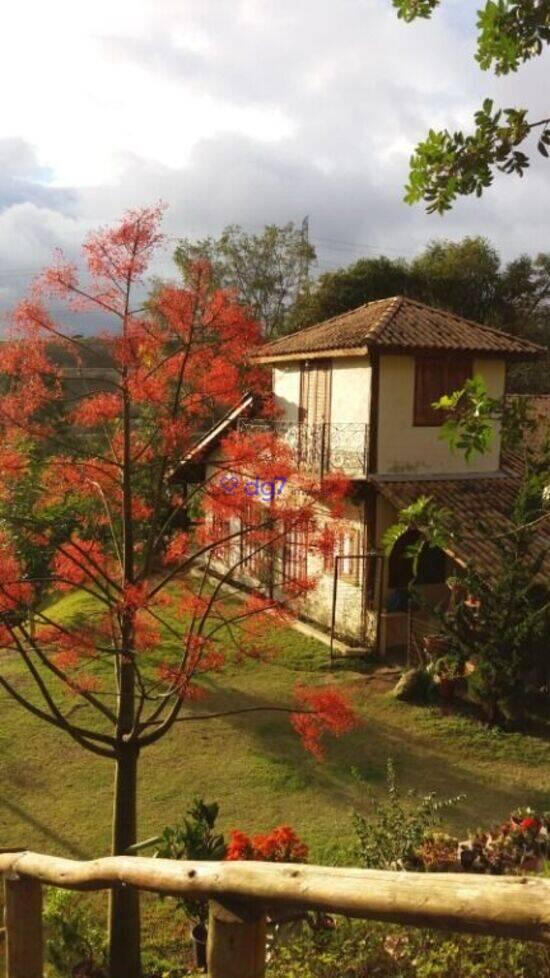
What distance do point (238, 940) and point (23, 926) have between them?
1.71 m

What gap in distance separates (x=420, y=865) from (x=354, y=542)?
9.65m

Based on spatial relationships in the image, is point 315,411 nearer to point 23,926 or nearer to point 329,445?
point 329,445

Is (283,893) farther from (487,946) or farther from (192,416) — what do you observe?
(192,416)

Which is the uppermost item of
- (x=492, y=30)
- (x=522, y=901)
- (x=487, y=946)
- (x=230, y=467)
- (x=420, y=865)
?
(x=492, y=30)

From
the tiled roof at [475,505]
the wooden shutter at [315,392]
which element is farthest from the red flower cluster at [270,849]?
the wooden shutter at [315,392]

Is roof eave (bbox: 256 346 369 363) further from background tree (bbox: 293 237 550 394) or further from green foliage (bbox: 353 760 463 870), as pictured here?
background tree (bbox: 293 237 550 394)

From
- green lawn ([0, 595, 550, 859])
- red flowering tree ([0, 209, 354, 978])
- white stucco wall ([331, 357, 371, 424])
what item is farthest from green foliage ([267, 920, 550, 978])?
white stucco wall ([331, 357, 371, 424])

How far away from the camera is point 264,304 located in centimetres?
3734

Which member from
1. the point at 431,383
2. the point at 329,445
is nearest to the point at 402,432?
the point at 431,383

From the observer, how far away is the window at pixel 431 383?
53.5ft

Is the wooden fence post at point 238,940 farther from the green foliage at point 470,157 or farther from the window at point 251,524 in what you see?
the window at point 251,524

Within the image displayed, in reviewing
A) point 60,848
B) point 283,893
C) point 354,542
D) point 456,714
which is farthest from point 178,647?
point 283,893

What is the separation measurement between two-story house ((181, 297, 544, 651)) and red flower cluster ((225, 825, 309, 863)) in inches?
349

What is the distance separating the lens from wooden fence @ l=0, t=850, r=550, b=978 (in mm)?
2324
